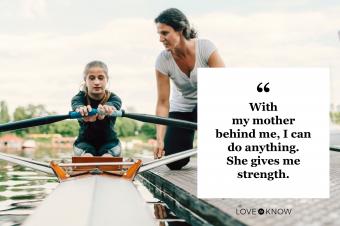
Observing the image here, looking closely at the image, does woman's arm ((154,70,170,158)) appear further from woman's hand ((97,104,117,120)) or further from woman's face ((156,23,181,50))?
woman's hand ((97,104,117,120))

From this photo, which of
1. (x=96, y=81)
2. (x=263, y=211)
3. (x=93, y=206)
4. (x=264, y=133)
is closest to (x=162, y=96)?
(x=96, y=81)

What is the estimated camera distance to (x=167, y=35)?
17.9 ft

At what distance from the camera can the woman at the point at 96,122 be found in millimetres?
5594

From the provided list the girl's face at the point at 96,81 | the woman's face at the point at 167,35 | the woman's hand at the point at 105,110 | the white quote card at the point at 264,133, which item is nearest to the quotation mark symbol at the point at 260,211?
the white quote card at the point at 264,133

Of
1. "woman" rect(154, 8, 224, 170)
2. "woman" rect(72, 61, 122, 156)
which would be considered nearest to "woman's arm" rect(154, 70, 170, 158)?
"woman" rect(154, 8, 224, 170)

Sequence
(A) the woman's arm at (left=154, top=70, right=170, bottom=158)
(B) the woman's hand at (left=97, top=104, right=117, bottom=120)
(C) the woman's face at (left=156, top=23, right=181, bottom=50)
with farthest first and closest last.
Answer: (A) the woman's arm at (left=154, top=70, right=170, bottom=158), (C) the woman's face at (left=156, top=23, right=181, bottom=50), (B) the woman's hand at (left=97, top=104, right=117, bottom=120)

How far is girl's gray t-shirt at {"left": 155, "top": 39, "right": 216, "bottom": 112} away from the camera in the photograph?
5.86m

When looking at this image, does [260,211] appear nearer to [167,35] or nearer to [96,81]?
[167,35]

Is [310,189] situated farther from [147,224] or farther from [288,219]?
[147,224]

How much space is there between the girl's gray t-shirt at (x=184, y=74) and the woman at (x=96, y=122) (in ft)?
2.33

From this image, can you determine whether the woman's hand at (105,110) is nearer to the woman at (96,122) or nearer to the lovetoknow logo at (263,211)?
the woman at (96,122)

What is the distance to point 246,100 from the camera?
409cm

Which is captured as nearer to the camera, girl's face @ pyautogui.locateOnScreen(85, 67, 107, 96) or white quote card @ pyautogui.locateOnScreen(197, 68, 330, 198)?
white quote card @ pyautogui.locateOnScreen(197, 68, 330, 198)

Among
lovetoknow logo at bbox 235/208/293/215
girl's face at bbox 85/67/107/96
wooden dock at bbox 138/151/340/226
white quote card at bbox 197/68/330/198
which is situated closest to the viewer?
wooden dock at bbox 138/151/340/226
